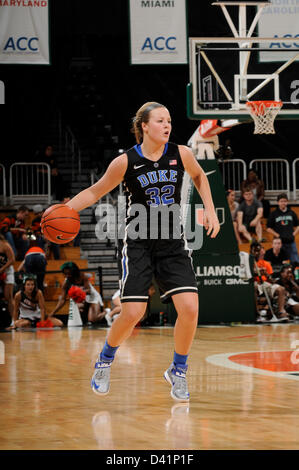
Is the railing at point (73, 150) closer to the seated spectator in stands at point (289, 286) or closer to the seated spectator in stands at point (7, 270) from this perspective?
the seated spectator in stands at point (7, 270)

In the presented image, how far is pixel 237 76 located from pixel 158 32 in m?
3.22

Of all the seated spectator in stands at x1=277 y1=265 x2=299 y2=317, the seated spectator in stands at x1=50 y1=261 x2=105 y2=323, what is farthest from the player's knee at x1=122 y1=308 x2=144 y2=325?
the seated spectator in stands at x1=277 y1=265 x2=299 y2=317

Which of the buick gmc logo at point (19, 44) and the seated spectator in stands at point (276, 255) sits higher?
the buick gmc logo at point (19, 44)

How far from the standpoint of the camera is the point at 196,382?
6668 mm

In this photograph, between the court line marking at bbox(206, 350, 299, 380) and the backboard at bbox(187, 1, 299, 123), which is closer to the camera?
the court line marking at bbox(206, 350, 299, 380)

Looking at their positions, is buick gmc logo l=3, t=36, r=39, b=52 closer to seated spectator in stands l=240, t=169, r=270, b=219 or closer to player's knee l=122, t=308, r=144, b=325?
seated spectator in stands l=240, t=169, r=270, b=219

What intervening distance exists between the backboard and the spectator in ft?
12.1

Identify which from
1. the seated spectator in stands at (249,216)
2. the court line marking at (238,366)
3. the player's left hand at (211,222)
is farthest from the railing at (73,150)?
the player's left hand at (211,222)

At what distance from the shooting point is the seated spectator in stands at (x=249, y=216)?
55.6ft

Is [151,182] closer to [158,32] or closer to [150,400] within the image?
[150,400]

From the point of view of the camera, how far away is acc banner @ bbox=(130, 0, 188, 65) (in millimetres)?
15641

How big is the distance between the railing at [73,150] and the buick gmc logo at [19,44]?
578 centimetres
